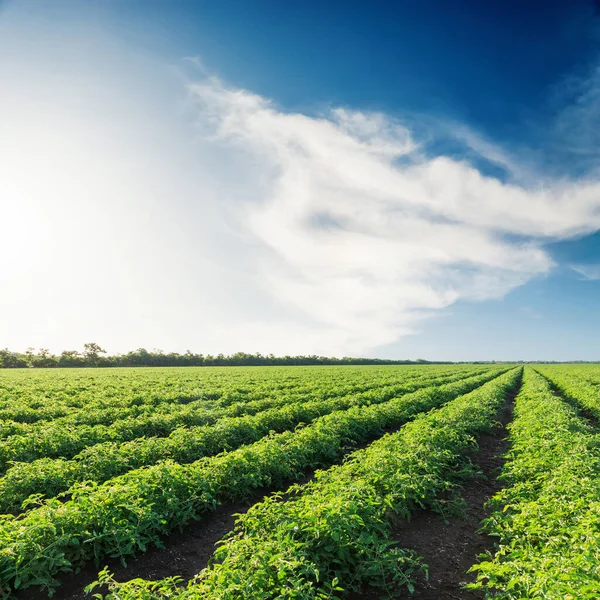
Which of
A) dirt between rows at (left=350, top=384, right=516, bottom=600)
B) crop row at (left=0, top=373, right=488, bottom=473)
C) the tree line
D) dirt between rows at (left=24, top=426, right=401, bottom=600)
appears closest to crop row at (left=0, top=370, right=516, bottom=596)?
dirt between rows at (left=24, top=426, right=401, bottom=600)

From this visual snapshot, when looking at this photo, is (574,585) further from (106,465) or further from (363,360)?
(363,360)

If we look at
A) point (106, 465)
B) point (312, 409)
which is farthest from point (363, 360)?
point (106, 465)

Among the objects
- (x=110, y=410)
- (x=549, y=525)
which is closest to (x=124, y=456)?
(x=110, y=410)

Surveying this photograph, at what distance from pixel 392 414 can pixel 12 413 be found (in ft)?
50.7

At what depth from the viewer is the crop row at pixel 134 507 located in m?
4.83

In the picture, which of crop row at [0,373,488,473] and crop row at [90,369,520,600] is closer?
crop row at [90,369,520,600]

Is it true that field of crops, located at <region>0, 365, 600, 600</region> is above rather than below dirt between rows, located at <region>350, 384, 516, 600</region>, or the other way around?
above

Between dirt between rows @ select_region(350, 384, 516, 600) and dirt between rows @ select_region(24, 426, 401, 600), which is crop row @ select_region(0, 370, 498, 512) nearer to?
dirt between rows @ select_region(24, 426, 401, 600)

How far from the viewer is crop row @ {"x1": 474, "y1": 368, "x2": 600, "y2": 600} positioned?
12.5ft

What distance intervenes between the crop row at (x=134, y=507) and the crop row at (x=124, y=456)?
61 centimetres

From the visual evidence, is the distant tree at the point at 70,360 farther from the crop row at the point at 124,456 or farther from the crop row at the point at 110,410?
the crop row at the point at 124,456

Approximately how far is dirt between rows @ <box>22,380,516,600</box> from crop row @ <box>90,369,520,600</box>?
25 centimetres

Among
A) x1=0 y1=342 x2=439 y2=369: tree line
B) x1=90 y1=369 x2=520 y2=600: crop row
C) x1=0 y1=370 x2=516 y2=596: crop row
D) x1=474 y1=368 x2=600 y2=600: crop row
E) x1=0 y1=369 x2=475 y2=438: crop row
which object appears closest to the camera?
x1=474 y1=368 x2=600 y2=600: crop row

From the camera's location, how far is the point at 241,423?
12.3 metres
